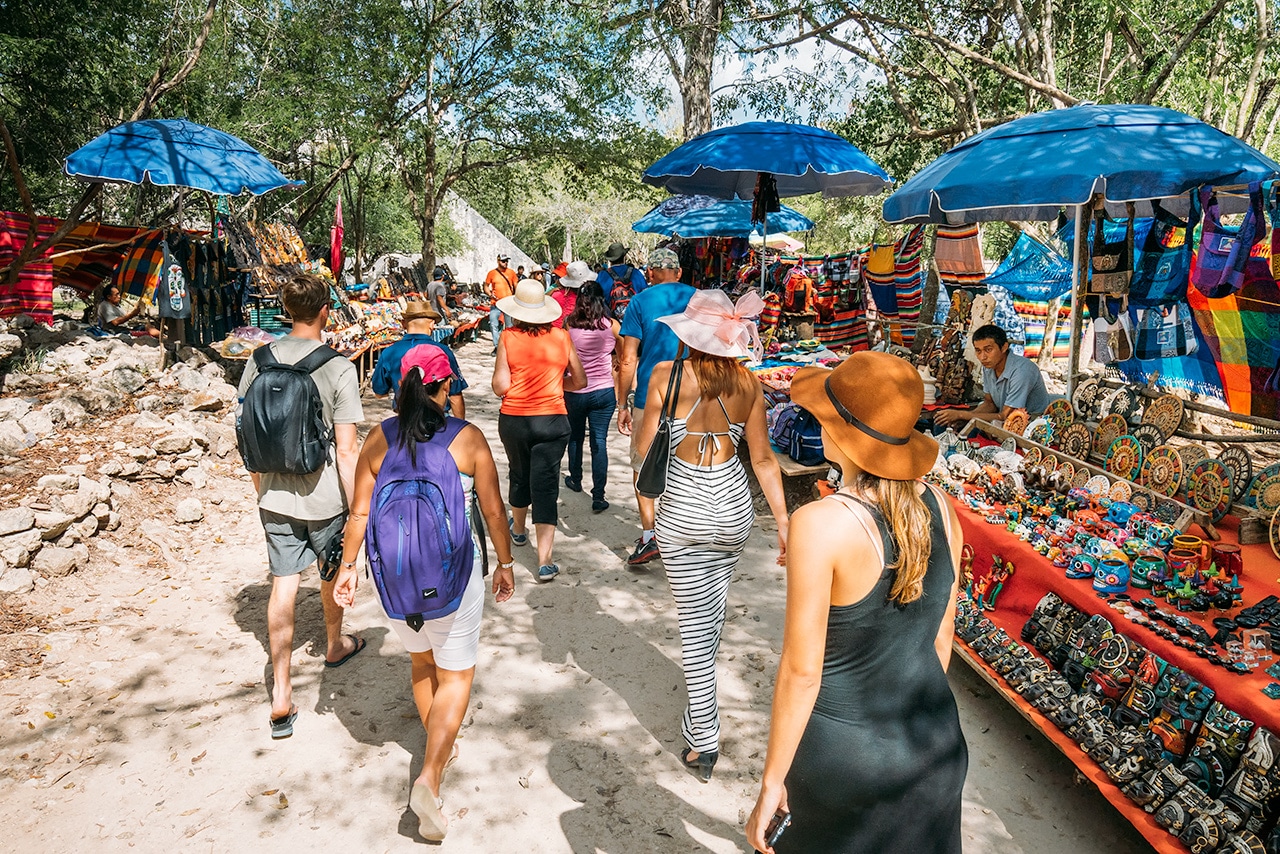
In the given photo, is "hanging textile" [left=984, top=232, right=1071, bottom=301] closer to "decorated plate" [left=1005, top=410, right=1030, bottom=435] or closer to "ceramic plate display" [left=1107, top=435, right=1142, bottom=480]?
"decorated plate" [left=1005, top=410, right=1030, bottom=435]

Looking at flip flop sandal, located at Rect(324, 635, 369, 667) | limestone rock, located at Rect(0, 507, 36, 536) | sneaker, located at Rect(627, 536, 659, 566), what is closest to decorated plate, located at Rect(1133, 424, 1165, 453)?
sneaker, located at Rect(627, 536, 659, 566)

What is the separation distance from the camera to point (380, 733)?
352 cm

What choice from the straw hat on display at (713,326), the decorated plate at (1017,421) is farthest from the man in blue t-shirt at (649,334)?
the decorated plate at (1017,421)

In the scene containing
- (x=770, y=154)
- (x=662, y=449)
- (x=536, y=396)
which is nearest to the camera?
(x=662, y=449)

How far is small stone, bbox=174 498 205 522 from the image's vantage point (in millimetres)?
5754

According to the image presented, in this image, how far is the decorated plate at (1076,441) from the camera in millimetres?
4855

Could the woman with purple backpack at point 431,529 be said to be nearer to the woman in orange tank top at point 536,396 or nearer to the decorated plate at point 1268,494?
the woman in orange tank top at point 536,396

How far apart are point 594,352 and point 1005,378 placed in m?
3.14

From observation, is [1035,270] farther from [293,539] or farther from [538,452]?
[293,539]

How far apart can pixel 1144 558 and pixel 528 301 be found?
11.6ft

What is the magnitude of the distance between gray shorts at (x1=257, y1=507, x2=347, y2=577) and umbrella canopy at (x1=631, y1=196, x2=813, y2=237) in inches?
332

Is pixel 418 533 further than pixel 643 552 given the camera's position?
No

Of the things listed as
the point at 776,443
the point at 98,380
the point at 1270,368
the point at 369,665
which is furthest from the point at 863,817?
the point at 98,380

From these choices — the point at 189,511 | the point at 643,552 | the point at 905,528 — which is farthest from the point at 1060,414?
the point at 189,511
